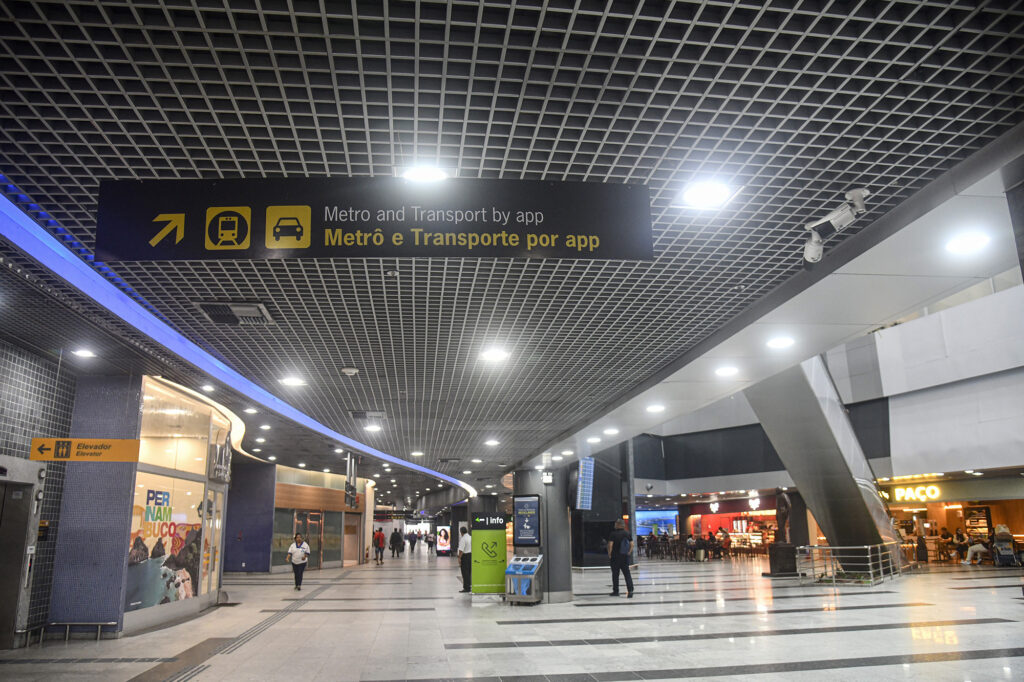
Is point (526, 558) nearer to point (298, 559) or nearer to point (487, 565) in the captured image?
point (487, 565)

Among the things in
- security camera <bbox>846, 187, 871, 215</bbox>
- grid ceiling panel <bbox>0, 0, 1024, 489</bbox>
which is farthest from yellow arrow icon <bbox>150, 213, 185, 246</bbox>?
security camera <bbox>846, 187, 871, 215</bbox>

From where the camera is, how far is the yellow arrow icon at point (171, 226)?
3.51 metres

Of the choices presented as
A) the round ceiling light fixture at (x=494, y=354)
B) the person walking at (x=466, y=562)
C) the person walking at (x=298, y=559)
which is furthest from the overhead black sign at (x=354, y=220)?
the person walking at (x=298, y=559)

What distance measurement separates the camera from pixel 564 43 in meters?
2.83

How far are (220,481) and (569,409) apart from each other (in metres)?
6.75

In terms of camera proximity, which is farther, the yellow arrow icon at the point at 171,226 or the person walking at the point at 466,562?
the person walking at the point at 466,562

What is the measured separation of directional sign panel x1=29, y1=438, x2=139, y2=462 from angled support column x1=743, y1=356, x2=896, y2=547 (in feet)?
35.0

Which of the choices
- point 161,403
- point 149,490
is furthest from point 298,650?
point 161,403

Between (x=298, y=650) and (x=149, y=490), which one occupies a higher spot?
Result: (x=149, y=490)

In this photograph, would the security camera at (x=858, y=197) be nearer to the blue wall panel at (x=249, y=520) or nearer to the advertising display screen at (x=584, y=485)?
the advertising display screen at (x=584, y=485)

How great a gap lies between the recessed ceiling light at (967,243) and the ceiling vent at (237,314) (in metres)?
4.95

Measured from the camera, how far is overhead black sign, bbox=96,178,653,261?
135 inches

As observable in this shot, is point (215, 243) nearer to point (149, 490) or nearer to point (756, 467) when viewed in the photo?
point (149, 490)

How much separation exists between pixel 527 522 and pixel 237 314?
9582 millimetres
